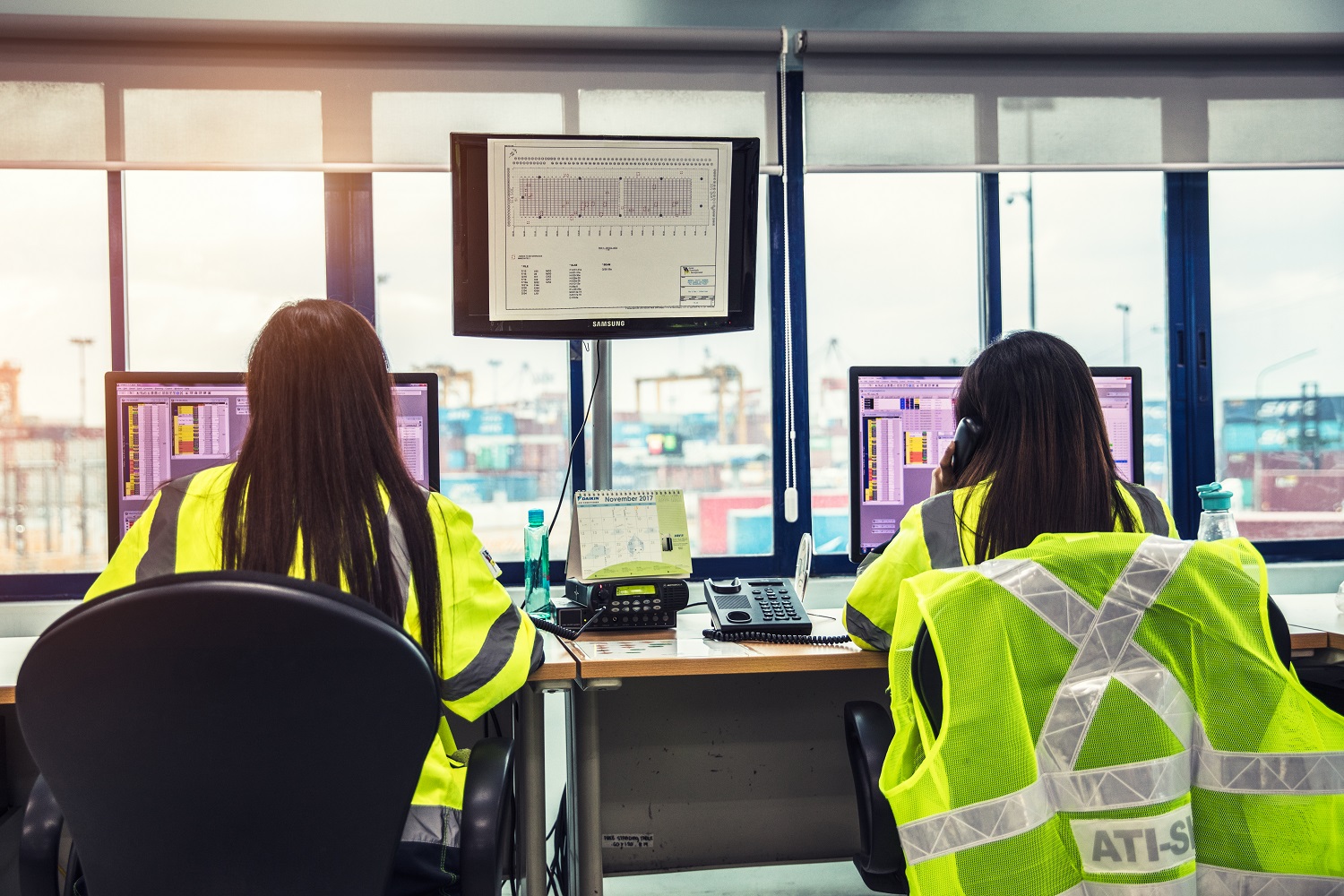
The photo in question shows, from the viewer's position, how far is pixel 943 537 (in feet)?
4.48

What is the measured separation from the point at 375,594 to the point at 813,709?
145cm

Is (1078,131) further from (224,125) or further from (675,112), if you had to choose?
(224,125)

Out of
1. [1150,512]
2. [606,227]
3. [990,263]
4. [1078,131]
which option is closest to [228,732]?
[1150,512]

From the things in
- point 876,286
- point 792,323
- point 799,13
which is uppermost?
point 799,13

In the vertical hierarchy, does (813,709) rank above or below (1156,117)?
below

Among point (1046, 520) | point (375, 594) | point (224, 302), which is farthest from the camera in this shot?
point (224, 302)

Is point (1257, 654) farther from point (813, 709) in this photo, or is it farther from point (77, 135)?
point (77, 135)

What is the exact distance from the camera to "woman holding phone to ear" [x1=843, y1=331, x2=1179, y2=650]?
1296 millimetres

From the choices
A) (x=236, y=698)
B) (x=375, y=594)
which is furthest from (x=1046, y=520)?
(x=236, y=698)

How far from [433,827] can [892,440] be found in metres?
1.22

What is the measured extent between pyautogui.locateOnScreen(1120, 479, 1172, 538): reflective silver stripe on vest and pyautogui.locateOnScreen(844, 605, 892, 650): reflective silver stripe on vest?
0.43m

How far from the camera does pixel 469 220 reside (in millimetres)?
1898

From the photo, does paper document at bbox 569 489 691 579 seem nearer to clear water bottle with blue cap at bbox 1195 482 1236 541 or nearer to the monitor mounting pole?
the monitor mounting pole

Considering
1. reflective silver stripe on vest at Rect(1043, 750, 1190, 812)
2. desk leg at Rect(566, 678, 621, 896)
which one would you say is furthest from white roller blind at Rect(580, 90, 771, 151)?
reflective silver stripe on vest at Rect(1043, 750, 1190, 812)
